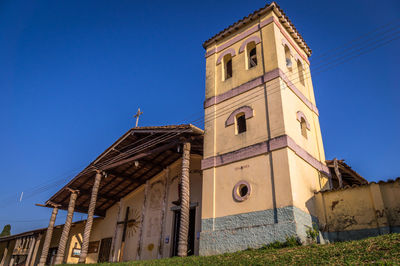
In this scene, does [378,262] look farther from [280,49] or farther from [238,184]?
[280,49]

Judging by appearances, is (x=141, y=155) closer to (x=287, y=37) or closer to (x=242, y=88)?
(x=242, y=88)

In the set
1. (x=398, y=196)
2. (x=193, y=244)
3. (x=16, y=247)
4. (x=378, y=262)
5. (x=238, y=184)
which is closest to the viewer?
(x=378, y=262)

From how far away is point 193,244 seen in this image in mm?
16359

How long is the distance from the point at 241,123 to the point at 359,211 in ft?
18.9

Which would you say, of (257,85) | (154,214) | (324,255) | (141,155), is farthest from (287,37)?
(154,214)

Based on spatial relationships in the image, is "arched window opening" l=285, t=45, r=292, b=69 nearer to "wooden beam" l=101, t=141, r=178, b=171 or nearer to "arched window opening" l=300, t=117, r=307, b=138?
"arched window opening" l=300, t=117, r=307, b=138

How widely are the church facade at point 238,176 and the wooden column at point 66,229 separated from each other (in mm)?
72

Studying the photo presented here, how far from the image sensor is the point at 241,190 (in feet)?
42.9

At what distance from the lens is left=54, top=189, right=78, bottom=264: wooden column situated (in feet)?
58.0

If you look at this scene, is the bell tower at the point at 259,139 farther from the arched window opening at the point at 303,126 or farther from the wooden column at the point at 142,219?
the wooden column at the point at 142,219

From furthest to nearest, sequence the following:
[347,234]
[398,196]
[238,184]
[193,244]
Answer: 1. [193,244]
2. [238,184]
3. [347,234]
4. [398,196]

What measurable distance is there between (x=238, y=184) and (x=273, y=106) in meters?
3.42

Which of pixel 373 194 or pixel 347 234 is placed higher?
pixel 373 194

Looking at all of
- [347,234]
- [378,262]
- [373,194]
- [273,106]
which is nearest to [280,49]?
[273,106]
